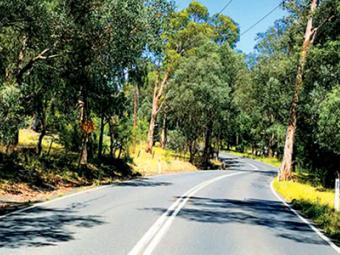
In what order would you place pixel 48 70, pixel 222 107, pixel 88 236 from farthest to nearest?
pixel 222 107, pixel 48 70, pixel 88 236

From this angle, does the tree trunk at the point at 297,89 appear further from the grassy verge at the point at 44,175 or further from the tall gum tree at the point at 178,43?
the tall gum tree at the point at 178,43

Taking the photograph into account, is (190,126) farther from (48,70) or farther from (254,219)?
(254,219)

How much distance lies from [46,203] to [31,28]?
6826mm

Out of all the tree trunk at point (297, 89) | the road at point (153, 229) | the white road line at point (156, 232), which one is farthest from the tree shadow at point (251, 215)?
the tree trunk at point (297, 89)

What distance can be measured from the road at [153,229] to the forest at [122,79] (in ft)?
17.5

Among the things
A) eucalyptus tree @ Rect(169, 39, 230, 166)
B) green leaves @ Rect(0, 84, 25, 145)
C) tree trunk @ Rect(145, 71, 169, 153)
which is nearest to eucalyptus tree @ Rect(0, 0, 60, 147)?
green leaves @ Rect(0, 84, 25, 145)

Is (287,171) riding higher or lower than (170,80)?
lower

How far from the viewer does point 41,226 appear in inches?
447

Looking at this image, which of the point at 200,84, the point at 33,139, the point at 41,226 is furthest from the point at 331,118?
the point at 200,84

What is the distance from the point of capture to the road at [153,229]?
9.48 m

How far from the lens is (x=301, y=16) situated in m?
33.5

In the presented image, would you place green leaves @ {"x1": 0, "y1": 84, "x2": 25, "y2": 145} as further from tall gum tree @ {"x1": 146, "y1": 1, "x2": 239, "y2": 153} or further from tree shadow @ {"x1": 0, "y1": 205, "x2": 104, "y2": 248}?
tall gum tree @ {"x1": 146, "y1": 1, "x2": 239, "y2": 153}

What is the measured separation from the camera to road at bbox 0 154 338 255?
948 centimetres

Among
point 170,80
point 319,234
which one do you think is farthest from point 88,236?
point 170,80
